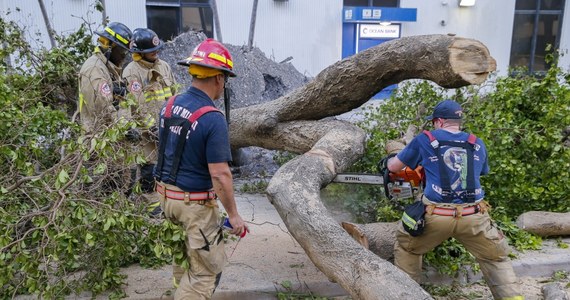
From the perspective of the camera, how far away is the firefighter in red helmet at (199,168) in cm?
294

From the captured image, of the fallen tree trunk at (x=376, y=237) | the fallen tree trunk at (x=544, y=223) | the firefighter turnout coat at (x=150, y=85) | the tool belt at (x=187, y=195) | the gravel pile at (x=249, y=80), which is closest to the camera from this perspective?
the tool belt at (x=187, y=195)

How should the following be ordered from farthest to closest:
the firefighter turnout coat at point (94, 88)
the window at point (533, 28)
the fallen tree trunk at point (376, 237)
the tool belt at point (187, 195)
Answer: the window at point (533, 28) → the firefighter turnout coat at point (94, 88) → the fallen tree trunk at point (376, 237) → the tool belt at point (187, 195)

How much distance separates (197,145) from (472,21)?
543 inches

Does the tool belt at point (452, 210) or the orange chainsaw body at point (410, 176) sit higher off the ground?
the orange chainsaw body at point (410, 176)

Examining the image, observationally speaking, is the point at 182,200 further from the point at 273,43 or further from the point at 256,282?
the point at 273,43

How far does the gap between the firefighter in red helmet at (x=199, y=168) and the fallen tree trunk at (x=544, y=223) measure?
314 cm

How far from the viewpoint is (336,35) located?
14039mm

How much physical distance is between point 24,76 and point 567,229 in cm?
547

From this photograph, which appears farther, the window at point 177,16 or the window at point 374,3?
the window at point 374,3

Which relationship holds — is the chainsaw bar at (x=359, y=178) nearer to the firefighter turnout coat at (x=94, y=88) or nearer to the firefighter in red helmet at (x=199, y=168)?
the firefighter in red helmet at (x=199, y=168)

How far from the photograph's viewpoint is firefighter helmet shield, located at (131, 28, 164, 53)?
15.4ft

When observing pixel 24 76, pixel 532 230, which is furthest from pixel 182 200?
pixel 532 230

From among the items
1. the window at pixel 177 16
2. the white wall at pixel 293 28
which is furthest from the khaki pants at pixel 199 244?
the window at pixel 177 16

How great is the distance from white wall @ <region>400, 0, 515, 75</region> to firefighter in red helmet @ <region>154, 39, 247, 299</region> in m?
12.2
